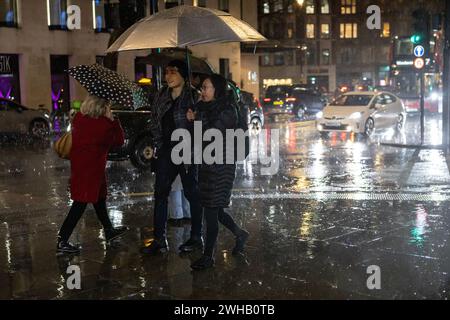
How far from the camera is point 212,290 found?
5.53 m

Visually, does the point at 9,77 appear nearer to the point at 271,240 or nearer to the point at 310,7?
the point at 271,240

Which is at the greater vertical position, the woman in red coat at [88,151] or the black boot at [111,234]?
the woman in red coat at [88,151]

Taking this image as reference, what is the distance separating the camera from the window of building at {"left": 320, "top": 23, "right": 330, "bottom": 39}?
7438cm

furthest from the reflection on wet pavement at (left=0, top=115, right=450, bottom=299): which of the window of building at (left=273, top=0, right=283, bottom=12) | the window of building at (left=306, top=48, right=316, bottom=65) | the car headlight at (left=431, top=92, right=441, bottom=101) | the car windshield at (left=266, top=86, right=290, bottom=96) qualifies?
the window of building at (left=306, top=48, right=316, bottom=65)

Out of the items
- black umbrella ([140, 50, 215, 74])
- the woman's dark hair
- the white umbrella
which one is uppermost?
the white umbrella

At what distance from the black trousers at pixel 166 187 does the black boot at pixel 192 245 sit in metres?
0.05

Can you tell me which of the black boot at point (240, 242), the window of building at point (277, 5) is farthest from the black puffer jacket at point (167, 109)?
the window of building at point (277, 5)

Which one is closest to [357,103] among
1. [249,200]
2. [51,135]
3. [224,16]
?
[51,135]

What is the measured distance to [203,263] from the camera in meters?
6.12

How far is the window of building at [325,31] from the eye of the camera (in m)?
74.4

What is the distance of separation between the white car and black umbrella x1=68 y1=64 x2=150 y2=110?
47.7 feet

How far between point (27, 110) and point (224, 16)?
635 inches

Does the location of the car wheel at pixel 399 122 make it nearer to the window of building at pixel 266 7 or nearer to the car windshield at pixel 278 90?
the car windshield at pixel 278 90

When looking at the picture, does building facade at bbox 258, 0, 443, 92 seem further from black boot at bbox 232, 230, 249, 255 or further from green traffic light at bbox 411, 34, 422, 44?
black boot at bbox 232, 230, 249, 255
